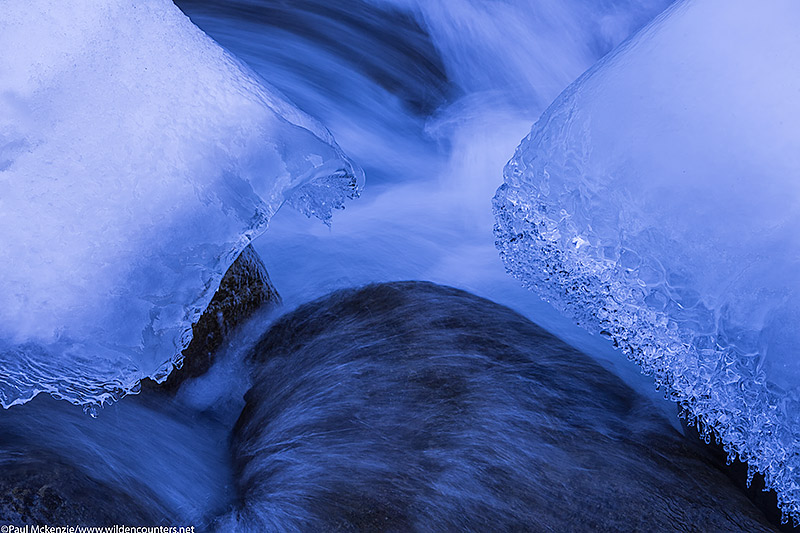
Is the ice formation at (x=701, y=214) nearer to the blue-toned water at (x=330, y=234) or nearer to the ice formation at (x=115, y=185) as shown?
the blue-toned water at (x=330, y=234)

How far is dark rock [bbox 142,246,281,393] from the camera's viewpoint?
2363 mm

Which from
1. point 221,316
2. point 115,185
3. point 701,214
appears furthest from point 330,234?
point 701,214

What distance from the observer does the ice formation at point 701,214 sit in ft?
4.99

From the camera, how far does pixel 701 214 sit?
157cm

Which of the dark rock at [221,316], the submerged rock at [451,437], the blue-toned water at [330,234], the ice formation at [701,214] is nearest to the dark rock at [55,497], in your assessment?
the blue-toned water at [330,234]

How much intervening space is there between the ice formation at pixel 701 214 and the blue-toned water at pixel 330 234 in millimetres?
415

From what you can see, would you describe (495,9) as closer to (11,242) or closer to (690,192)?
(690,192)

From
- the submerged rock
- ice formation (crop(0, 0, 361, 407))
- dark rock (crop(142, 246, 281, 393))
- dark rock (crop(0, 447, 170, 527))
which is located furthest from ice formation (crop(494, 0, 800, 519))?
dark rock (crop(0, 447, 170, 527))

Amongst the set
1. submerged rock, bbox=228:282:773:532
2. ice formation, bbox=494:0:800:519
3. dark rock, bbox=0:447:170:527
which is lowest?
dark rock, bbox=0:447:170:527

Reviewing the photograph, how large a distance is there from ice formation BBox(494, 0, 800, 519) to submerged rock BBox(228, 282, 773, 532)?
33 centimetres

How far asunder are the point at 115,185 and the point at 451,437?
1.10 m

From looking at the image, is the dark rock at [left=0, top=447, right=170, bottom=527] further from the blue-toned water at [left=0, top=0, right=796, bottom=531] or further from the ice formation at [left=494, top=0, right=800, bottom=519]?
the ice formation at [left=494, top=0, right=800, bottom=519]

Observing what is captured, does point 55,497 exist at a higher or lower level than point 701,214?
lower

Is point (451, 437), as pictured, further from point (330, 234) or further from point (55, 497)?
point (330, 234)
